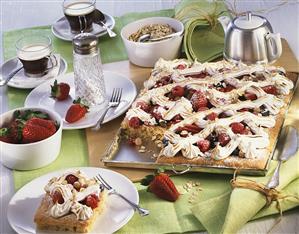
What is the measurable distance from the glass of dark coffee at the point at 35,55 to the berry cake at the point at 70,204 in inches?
30.6

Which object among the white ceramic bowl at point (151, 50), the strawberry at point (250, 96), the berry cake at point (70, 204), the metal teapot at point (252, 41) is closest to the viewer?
the berry cake at point (70, 204)

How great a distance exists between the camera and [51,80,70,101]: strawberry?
8.16 feet

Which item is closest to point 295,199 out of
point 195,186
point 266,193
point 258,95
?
point 266,193

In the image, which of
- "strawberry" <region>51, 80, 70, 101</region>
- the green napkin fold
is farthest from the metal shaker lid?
the green napkin fold

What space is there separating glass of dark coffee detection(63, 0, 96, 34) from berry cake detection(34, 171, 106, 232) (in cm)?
110

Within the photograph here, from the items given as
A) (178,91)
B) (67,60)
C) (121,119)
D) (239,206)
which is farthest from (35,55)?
(239,206)

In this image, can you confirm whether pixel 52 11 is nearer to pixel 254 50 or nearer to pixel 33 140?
pixel 254 50

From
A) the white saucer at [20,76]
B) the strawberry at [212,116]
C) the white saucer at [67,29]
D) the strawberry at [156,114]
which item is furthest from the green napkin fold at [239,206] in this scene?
the white saucer at [67,29]

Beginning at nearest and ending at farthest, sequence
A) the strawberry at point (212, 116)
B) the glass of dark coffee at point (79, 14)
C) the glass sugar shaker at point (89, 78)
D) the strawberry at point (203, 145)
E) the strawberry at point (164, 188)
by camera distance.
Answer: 1. the strawberry at point (164, 188)
2. the strawberry at point (203, 145)
3. the strawberry at point (212, 116)
4. the glass sugar shaker at point (89, 78)
5. the glass of dark coffee at point (79, 14)

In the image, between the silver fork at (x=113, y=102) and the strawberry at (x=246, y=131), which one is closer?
the strawberry at (x=246, y=131)

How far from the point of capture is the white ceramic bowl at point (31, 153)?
2123mm

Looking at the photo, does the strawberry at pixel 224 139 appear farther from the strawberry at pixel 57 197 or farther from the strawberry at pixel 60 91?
the strawberry at pixel 60 91

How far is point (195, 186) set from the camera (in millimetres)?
2041

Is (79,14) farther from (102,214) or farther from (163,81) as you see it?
(102,214)
